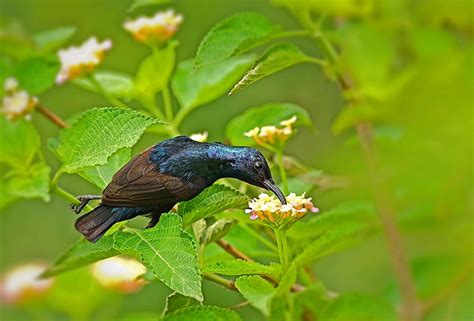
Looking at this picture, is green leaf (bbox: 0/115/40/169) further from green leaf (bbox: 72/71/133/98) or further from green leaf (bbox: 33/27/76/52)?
green leaf (bbox: 33/27/76/52)

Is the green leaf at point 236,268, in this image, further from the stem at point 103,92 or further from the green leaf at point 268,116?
the stem at point 103,92

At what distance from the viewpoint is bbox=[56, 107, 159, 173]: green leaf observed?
69cm

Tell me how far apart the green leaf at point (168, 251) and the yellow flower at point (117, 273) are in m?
0.44

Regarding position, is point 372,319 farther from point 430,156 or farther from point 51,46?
point 51,46

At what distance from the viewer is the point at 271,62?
30.4 inches

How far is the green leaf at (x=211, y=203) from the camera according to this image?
71cm

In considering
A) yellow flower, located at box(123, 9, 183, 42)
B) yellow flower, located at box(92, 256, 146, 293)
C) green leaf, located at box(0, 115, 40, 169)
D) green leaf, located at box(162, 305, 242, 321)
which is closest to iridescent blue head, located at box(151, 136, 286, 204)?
green leaf, located at box(162, 305, 242, 321)

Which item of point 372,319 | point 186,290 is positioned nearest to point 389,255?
point 372,319

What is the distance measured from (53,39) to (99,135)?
0.50m

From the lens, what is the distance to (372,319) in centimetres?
84

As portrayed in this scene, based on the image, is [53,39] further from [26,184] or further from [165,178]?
[165,178]

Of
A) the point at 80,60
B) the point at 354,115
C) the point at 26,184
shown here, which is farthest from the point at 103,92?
the point at 354,115

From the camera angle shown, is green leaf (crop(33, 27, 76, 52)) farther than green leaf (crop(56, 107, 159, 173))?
Yes

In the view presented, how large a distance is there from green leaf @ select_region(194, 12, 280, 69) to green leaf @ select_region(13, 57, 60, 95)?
0.85 ft
